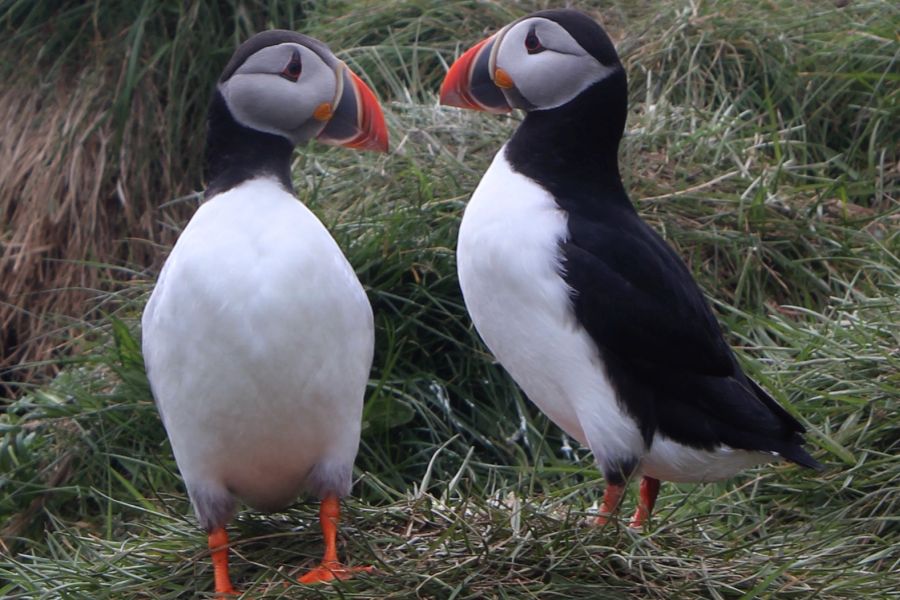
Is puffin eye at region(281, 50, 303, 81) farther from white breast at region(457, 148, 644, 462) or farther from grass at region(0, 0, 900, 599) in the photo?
grass at region(0, 0, 900, 599)

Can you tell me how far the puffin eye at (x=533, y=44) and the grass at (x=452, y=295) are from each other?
3.33 feet

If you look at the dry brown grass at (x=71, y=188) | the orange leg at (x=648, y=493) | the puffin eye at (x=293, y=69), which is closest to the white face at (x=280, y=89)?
the puffin eye at (x=293, y=69)

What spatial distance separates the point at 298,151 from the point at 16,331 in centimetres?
146

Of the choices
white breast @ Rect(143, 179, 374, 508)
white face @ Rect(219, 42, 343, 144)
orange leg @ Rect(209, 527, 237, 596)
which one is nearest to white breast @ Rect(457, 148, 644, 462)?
white breast @ Rect(143, 179, 374, 508)

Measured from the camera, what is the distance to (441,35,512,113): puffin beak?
→ 3.48 metres

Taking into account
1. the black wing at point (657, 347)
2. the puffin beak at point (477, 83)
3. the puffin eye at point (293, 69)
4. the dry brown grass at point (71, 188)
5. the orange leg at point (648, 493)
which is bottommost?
the dry brown grass at point (71, 188)

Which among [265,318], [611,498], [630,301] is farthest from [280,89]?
[611,498]

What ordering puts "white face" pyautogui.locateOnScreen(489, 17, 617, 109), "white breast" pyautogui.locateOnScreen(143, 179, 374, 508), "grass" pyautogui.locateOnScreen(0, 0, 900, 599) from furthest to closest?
"white face" pyautogui.locateOnScreen(489, 17, 617, 109), "grass" pyautogui.locateOnScreen(0, 0, 900, 599), "white breast" pyautogui.locateOnScreen(143, 179, 374, 508)

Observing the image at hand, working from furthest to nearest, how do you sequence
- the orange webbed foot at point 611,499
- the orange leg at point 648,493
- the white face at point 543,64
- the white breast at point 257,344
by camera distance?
the orange leg at point 648,493 → the white face at point 543,64 → the orange webbed foot at point 611,499 → the white breast at point 257,344

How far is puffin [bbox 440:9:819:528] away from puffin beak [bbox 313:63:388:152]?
1.03 ft

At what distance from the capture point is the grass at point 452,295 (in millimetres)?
3107

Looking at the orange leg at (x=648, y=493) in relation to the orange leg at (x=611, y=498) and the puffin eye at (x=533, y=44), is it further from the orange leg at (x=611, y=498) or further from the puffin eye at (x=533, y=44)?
the puffin eye at (x=533, y=44)

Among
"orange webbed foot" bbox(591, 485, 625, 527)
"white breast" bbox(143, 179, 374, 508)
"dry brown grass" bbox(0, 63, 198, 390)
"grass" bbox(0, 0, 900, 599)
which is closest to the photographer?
"white breast" bbox(143, 179, 374, 508)

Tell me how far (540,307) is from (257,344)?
0.71 meters
